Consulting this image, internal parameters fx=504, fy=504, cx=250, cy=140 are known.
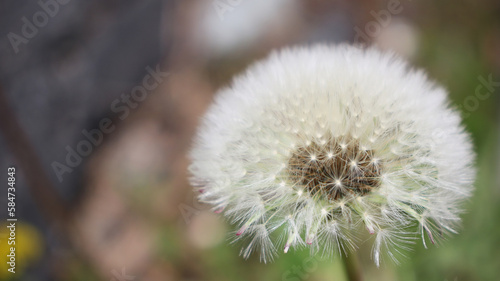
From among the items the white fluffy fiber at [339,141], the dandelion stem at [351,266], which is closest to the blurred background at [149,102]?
the dandelion stem at [351,266]

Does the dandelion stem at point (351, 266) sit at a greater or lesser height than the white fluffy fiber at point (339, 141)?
lesser

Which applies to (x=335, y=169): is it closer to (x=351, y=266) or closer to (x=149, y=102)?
(x=351, y=266)

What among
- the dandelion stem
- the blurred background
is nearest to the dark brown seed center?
the dandelion stem

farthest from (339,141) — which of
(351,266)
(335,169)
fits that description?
(351,266)

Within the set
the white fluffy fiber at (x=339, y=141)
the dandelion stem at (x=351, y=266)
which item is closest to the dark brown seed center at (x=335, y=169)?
the white fluffy fiber at (x=339, y=141)

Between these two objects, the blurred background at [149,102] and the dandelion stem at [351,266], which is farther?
the blurred background at [149,102]

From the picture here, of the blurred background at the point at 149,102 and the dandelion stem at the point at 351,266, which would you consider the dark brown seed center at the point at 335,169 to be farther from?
the blurred background at the point at 149,102

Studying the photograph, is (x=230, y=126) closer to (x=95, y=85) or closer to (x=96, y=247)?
(x=96, y=247)
